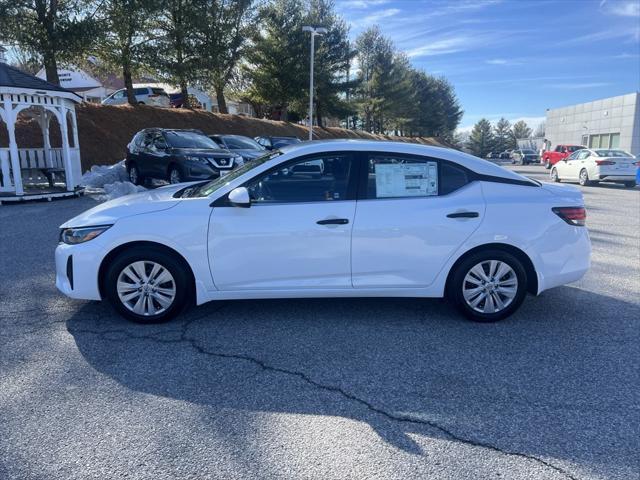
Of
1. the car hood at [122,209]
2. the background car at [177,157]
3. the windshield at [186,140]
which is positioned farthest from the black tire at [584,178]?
the car hood at [122,209]

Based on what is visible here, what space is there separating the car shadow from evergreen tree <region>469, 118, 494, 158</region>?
124690 mm

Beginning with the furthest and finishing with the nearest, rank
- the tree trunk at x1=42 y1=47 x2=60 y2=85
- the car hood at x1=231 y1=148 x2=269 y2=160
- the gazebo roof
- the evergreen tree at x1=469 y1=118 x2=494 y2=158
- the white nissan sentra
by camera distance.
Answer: the evergreen tree at x1=469 y1=118 x2=494 y2=158
the tree trunk at x1=42 y1=47 x2=60 y2=85
the car hood at x1=231 y1=148 x2=269 y2=160
the gazebo roof
the white nissan sentra

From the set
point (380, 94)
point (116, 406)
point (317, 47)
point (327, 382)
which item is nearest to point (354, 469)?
point (327, 382)

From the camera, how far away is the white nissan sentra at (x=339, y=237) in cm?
411

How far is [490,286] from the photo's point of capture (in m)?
4.34

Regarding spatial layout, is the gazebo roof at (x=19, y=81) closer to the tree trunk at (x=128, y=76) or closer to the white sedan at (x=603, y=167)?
the tree trunk at (x=128, y=76)

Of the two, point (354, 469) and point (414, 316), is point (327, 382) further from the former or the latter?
point (414, 316)

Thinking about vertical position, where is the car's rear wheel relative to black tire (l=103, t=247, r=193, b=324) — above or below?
above

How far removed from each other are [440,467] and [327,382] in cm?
103

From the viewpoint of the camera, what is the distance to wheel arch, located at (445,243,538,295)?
14.1 feet

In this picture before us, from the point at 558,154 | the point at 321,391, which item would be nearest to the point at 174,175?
the point at 321,391

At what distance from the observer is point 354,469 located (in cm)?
250

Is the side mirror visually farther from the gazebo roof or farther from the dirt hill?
the dirt hill

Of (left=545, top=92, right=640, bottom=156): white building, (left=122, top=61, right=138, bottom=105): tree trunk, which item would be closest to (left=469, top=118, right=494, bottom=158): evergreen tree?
(left=545, top=92, right=640, bottom=156): white building
